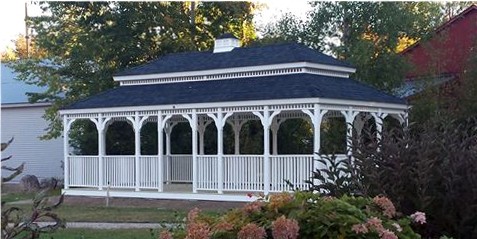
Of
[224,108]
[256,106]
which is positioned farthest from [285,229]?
[224,108]

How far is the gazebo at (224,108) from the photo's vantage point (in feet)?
65.6

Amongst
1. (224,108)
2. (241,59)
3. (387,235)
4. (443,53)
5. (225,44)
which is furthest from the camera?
(443,53)

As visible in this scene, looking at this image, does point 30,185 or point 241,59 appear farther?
point 241,59

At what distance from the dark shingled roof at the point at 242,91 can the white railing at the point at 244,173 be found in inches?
68.5

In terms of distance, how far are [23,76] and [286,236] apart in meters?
29.8

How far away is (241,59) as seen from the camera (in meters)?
23.0

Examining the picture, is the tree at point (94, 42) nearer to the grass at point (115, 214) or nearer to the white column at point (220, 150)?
the grass at point (115, 214)

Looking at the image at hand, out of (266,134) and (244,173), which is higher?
(266,134)

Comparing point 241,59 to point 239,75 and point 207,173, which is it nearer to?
point 239,75

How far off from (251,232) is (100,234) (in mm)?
9868

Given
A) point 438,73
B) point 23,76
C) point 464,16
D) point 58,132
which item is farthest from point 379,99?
point 23,76

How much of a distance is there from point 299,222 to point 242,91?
15.9 metres

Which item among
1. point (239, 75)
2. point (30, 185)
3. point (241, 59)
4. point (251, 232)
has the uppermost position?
point (241, 59)

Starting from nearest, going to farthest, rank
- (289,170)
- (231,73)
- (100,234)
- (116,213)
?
(100,234), (116,213), (289,170), (231,73)
